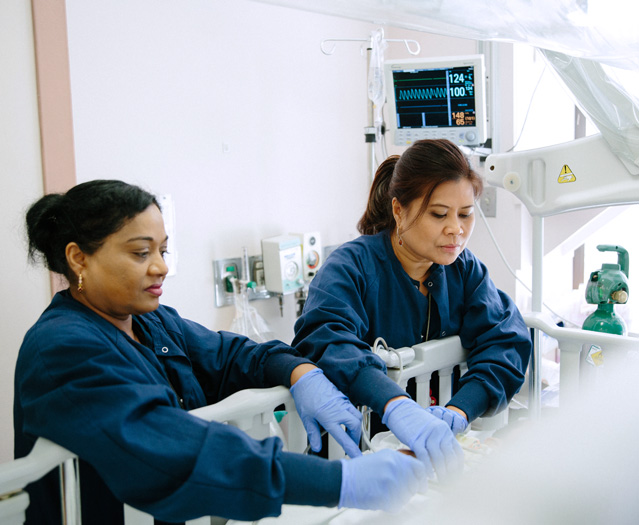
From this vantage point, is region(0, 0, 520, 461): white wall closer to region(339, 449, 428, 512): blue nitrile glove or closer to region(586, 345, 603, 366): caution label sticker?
region(586, 345, 603, 366): caution label sticker

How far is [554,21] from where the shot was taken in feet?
3.64

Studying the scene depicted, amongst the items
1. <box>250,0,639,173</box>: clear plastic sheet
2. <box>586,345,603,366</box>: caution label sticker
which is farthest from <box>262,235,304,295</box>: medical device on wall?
<box>250,0,639,173</box>: clear plastic sheet

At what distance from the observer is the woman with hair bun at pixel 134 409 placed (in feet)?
2.90

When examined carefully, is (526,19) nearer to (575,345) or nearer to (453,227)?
(453,227)

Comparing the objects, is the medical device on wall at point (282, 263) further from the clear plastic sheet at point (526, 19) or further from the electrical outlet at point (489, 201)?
the clear plastic sheet at point (526, 19)

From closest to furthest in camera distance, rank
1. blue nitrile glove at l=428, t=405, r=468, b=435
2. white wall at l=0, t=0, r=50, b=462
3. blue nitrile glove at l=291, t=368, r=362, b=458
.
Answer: blue nitrile glove at l=291, t=368, r=362, b=458
blue nitrile glove at l=428, t=405, r=468, b=435
white wall at l=0, t=0, r=50, b=462

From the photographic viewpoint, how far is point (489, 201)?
286 cm

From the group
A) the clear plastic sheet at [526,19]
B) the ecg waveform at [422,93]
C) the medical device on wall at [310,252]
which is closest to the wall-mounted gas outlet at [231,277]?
the medical device on wall at [310,252]

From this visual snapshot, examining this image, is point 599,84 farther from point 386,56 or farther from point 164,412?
point 386,56

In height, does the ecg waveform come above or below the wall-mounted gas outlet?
above

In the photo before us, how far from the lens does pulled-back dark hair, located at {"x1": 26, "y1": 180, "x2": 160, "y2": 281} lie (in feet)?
3.61

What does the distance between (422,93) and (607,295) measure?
1069mm

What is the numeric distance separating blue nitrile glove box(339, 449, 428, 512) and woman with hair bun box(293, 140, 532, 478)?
260mm

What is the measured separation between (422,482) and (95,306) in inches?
25.5
